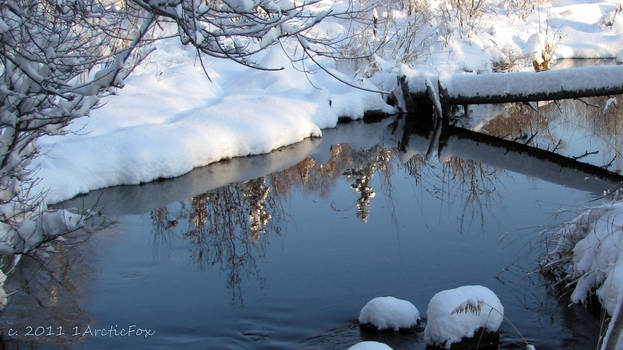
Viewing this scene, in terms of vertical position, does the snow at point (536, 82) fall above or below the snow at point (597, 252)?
above

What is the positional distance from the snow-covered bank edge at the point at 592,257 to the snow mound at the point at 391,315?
123 cm

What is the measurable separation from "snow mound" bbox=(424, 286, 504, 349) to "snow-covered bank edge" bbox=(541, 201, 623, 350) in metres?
0.80

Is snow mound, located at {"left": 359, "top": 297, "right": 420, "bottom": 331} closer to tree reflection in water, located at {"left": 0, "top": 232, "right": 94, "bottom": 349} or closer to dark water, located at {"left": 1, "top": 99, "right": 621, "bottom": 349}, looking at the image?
dark water, located at {"left": 1, "top": 99, "right": 621, "bottom": 349}

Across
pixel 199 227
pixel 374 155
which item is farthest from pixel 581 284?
pixel 374 155

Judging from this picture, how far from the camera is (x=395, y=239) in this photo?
22.9 ft

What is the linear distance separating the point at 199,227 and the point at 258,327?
251 centimetres

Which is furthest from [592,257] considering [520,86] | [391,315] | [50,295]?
[520,86]

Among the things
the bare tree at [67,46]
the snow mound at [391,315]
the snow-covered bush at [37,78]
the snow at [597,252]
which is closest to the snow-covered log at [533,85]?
the snow at [597,252]

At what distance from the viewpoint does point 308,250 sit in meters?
6.78

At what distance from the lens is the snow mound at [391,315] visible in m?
4.89

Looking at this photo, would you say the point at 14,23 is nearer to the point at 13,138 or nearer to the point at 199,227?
the point at 13,138

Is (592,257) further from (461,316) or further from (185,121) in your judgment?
(185,121)

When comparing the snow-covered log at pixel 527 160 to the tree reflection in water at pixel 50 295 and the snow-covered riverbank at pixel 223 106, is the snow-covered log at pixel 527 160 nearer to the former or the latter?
the snow-covered riverbank at pixel 223 106

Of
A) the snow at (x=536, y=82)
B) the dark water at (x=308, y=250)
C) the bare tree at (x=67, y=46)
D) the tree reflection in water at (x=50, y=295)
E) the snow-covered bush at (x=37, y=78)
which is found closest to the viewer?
the bare tree at (x=67, y=46)
